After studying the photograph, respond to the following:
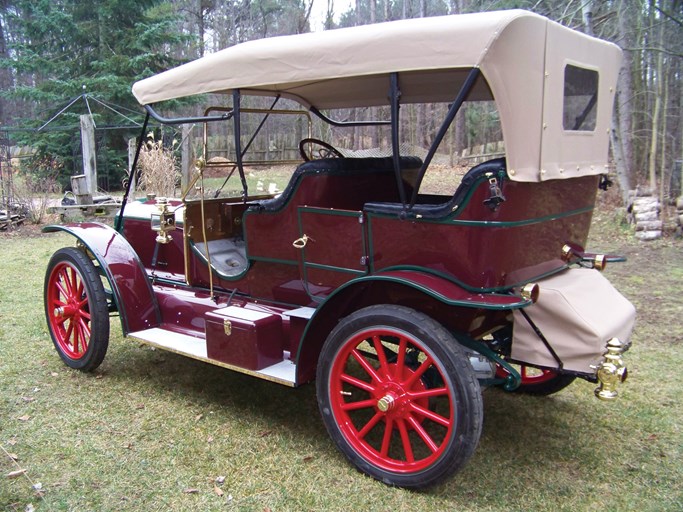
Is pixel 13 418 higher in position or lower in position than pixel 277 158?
lower

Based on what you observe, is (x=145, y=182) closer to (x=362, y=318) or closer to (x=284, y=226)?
(x=284, y=226)

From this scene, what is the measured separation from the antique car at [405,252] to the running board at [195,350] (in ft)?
0.05

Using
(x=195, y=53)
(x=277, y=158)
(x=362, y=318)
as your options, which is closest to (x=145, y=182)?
(x=277, y=158)

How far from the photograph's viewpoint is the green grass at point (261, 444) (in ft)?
8.50

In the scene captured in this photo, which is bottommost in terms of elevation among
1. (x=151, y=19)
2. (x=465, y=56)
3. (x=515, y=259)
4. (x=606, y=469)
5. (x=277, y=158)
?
(x=606, y=469)

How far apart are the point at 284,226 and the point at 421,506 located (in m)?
1.57

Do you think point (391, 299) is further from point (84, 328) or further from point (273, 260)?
point (84, 328)

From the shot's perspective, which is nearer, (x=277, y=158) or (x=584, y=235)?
(x=584, y=235)

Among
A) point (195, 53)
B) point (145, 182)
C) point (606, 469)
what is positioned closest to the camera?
point (606, 469)

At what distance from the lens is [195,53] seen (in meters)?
21.5

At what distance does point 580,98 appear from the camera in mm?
2836

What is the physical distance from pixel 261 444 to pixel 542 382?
5.56 feet

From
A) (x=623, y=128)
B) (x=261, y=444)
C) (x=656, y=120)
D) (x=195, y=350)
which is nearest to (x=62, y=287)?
(x=195, y=350)

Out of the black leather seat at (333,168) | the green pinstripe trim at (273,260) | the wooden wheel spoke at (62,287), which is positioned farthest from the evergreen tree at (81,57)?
the black leather seat at (333,168)
